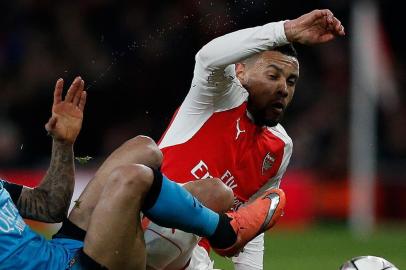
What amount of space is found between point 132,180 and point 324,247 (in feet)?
23.4

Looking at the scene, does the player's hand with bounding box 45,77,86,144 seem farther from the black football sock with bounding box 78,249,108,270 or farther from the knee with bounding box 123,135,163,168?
the black football sock with bounding box 78,249,108,270

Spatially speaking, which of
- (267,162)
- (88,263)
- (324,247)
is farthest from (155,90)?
(88,263)

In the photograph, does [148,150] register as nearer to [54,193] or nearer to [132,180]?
[132,180]

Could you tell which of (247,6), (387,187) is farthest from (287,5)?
(387,187)

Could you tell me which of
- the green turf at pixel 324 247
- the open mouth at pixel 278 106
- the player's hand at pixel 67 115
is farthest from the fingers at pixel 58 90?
the green turf at pixel 324 247

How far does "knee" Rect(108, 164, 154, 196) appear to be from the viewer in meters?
5.63

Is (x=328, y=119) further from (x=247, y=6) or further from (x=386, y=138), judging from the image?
(x=247, y=6)

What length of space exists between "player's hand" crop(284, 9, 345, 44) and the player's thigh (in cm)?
131

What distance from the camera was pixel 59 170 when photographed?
21.3 feet

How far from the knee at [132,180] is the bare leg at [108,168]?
391 millimetres

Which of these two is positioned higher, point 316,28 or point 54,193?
point 316,28

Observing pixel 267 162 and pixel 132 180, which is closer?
pixel 132 180

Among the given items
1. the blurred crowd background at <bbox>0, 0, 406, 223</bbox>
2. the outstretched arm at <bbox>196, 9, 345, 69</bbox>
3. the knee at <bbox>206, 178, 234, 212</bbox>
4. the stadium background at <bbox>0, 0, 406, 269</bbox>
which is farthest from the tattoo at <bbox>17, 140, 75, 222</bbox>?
the blurred crowd background at <bbox>0, 0, 406, 223</bbox>

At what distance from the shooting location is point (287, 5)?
1591cm
